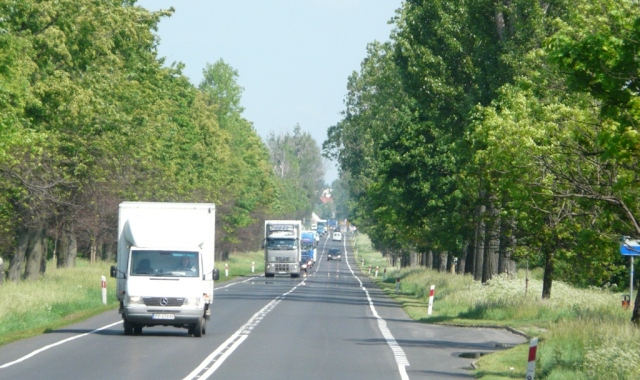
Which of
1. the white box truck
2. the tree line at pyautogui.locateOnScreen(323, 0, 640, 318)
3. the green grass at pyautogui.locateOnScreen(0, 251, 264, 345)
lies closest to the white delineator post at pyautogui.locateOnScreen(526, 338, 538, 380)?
the tree line at pyautogui.locateOnScreen(323, 0, 640, 318)

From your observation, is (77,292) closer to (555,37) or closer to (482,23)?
(482,23)

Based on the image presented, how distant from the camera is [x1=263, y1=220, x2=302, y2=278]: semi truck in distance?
78.6 meters

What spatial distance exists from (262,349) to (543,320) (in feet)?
39.9

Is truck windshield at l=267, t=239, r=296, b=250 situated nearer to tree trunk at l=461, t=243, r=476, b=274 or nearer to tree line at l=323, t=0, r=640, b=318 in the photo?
tree line at l=323, t=0, r=640, b=318

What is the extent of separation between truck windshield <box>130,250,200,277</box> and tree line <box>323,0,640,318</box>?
7716mm

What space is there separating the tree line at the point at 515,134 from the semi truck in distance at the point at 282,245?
719cm

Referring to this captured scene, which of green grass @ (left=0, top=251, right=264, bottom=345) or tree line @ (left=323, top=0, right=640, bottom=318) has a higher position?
tree line @ (left=323, top=0, right=640, bottom=318)

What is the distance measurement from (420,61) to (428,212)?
37.5ft

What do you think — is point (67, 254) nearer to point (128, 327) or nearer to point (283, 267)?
point (283, 267)

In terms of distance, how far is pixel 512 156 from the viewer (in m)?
29.5

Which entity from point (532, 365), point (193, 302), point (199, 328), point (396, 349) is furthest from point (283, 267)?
point (532, 365)

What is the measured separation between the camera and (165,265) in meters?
26.3

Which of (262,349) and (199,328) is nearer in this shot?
(262,349)

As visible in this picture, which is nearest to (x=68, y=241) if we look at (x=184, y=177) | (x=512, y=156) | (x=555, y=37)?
(x=184, y=177)
